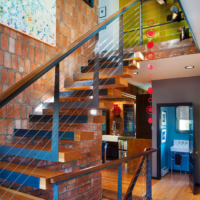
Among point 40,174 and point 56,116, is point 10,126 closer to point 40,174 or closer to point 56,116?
point 40,174

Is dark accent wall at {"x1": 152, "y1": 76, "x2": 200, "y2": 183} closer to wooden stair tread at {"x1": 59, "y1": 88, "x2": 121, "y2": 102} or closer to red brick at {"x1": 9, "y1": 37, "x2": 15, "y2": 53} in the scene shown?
wooden stair tread at {"x1": 59, "y1": 88, "x2": 121, "y2": 102}

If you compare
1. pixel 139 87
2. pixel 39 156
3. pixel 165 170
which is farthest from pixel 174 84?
pixel 39 156

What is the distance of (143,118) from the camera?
6.12 m

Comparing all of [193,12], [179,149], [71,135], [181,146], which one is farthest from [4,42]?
[181,146]

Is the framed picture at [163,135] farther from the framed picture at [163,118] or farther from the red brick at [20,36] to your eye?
the red brick at [20,36]

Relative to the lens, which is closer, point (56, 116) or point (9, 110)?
point (56, 116)

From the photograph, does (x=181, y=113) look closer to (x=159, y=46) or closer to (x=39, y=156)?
(x=159, y=46)

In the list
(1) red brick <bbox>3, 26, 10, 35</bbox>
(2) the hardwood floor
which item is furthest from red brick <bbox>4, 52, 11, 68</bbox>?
(2) the hardwood floor

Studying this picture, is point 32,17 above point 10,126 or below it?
above

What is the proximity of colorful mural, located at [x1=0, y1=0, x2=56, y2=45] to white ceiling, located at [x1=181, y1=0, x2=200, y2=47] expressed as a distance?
5.81ft

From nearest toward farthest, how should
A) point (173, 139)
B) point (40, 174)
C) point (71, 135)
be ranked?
1. point (40, 174)
2. point (71, 135)
3. point (173, 139)

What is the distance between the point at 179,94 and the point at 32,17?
13.1 feet

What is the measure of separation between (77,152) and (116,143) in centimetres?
575

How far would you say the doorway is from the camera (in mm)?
5363
